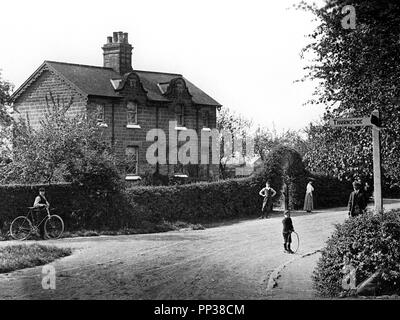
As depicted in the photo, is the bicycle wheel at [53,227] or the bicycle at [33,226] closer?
the bicycle at [33,226]

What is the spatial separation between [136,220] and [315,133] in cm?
979

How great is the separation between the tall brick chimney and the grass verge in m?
23.9

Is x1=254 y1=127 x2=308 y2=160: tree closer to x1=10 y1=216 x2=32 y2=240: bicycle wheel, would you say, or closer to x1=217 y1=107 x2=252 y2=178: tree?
x1=217 y1=107 x2=252 y2=178: tree

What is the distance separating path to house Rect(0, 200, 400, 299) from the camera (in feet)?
34.4

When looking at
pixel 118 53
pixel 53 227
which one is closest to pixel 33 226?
pixel 53 227

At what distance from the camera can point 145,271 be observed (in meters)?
13.2

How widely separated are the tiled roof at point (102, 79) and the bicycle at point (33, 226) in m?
15.4

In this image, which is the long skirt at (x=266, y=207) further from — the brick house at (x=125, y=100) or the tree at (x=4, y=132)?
the tree at (x=4, y=132)

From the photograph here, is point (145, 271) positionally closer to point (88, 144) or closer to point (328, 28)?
point (328, 28)

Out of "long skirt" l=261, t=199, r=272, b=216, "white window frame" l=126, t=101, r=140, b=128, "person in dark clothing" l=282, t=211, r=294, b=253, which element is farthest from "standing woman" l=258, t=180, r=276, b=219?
"person in dark clothing" l=282, t=211, r=294, b=253

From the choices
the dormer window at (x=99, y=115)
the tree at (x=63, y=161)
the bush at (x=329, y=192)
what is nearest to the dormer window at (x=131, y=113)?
the dormer window at (x=99, y=115)

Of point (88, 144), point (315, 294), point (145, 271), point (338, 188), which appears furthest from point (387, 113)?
point (338, 188)

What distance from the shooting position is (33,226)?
2006 centimetres

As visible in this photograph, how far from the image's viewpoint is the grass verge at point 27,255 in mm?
13086
